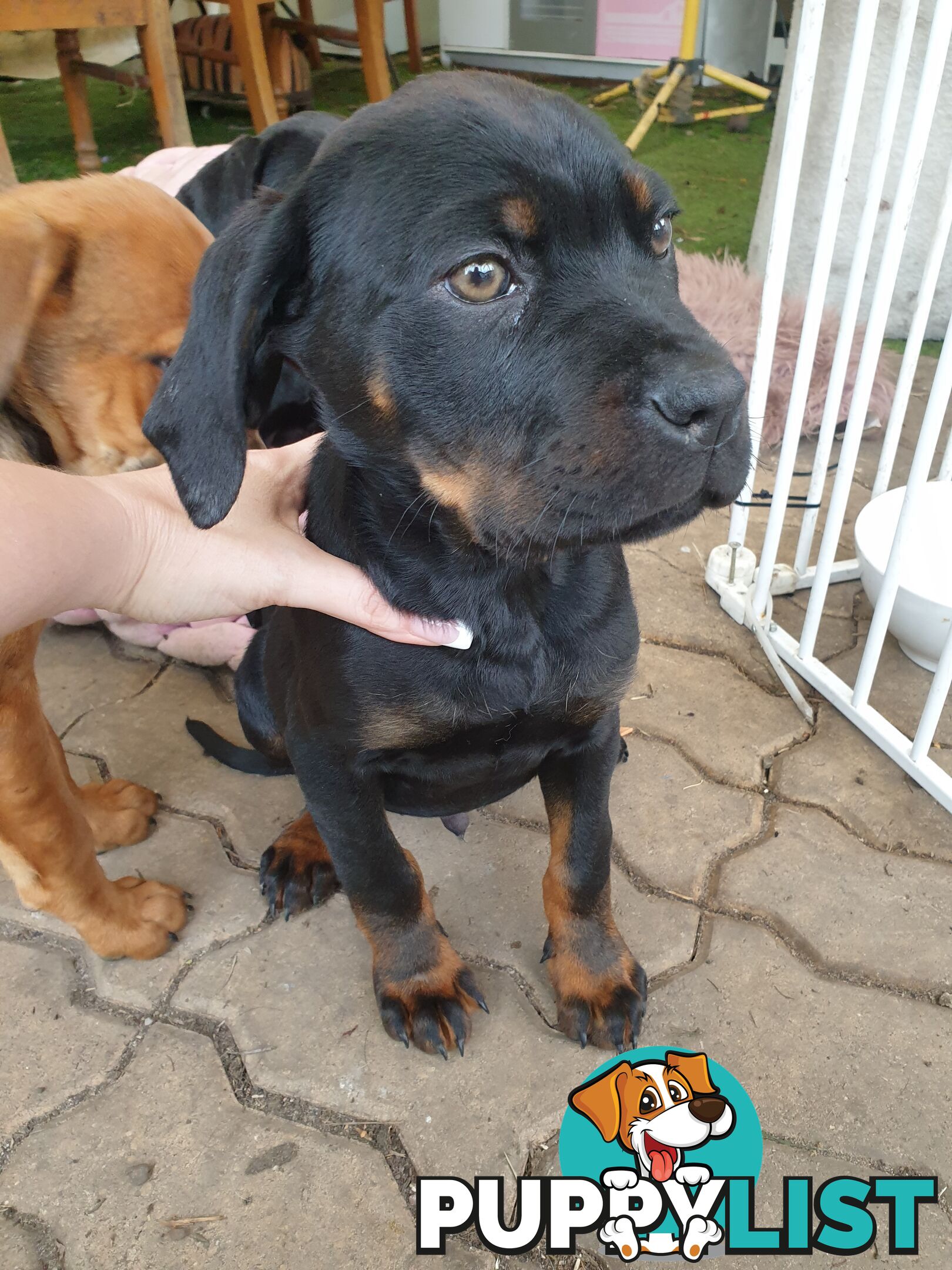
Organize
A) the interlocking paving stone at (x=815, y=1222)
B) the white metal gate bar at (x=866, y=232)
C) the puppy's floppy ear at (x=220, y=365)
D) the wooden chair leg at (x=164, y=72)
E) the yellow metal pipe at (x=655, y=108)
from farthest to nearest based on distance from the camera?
the yellow metal pipe at (x=655, y=108) < the wooden chair leg at (x=164, y=72) < the white metal gate bar at (x=866, y=232) < the interlocking paving stone at (x=815, y=1222) < the puppy's floppy ear at (x=220, y=365)

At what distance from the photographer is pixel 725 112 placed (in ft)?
27.1

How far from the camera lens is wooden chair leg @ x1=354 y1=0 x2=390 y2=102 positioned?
23.5 feet

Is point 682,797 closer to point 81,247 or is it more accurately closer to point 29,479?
point 29,479

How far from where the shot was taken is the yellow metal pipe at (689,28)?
8594 mm

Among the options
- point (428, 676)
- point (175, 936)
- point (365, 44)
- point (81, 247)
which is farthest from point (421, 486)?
point (365, 44)

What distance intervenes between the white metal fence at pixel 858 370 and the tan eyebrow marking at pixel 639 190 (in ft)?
2.16

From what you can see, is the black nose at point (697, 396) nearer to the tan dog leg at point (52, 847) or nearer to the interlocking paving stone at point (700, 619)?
the tan dog leg at point (52, 847)

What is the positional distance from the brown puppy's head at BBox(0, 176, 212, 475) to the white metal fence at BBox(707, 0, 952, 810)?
4.56ft

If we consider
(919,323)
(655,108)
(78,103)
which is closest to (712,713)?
(919,323)

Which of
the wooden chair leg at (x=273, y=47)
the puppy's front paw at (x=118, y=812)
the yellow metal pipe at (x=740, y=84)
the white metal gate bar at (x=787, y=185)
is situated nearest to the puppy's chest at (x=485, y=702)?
the white metal gate bar at (x=787, y=185)

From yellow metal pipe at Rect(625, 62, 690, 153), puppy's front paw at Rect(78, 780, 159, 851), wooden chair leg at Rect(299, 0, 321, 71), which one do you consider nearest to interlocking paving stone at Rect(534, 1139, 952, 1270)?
puppy's front paw at Rect(78, 780, 159, 851)

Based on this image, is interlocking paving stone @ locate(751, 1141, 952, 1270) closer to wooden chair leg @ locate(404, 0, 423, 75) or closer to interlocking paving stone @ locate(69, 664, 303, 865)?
interlocking paving stone @ locate(69, 664, 303, 865)

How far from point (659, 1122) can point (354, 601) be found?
3.86ft

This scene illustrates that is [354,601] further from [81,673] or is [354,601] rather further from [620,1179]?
[81,673]
